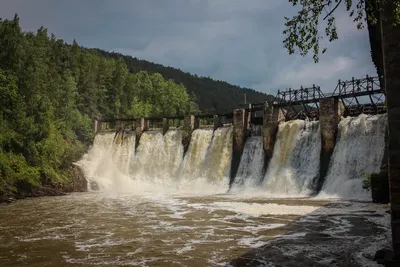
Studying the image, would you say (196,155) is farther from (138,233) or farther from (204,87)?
(204,87)

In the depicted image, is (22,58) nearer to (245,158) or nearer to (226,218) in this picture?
(245,158)

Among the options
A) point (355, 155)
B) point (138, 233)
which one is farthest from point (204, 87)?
point (138, 233)

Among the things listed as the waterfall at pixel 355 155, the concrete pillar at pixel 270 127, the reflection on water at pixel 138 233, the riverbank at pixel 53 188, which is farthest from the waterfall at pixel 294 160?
the riverbank at pixel 53 188

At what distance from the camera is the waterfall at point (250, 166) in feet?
103

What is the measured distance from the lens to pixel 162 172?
125 feet

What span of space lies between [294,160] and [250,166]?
14.2 feet

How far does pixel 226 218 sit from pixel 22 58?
2635 cm

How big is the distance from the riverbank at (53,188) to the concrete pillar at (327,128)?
20.5 m

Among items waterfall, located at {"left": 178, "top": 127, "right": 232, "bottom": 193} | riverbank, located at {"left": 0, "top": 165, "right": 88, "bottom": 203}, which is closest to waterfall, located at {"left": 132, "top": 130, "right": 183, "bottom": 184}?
waterfall, located at {"left": 178, "top": 127, "right": 232, "bottom": 193}

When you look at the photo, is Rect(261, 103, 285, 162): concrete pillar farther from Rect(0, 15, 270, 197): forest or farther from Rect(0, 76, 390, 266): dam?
Rect(0, 15, 270, 197): forest

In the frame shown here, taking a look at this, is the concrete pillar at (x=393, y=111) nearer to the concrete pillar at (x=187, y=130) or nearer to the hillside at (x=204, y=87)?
the concrete pillar at (x=187, y=130)

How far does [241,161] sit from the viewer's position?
3297 cm

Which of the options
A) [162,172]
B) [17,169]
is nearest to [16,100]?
[17,169]

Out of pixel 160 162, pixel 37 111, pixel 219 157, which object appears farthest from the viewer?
pixel 160 162
